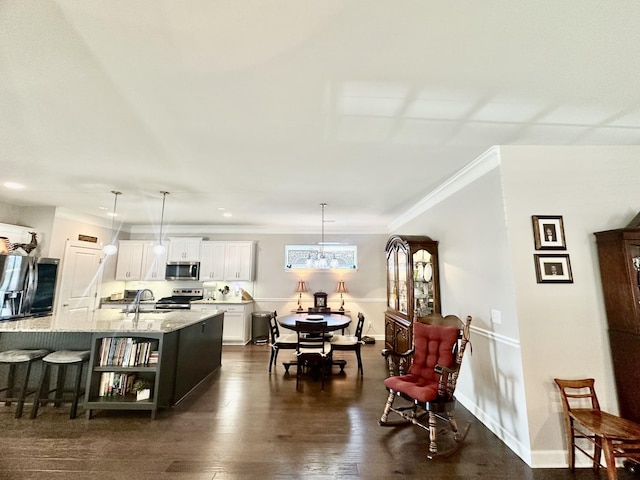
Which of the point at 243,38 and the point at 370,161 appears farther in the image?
the point at 370,161

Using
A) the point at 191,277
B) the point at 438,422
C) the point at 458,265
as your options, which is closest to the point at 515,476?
the point at 438,422

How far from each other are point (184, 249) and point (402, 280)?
5118 millimetres

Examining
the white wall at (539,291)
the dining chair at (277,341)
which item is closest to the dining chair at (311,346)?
the dining chair at (277,341)

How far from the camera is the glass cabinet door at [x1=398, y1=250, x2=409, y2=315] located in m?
4.29

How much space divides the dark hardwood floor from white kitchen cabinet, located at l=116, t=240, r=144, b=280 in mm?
3766

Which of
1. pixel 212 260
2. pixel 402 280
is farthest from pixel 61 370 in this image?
pixel 402 280

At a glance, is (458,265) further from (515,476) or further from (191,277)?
(191,277)

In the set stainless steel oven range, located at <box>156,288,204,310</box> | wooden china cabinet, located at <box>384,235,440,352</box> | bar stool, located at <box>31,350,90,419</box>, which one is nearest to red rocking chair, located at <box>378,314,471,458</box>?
wooden china cabinet, located at <box>384,235,440,352</box>

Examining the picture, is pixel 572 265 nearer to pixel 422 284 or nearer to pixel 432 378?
pixel 432 378

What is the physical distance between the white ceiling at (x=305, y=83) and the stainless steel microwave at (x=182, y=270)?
345 cm

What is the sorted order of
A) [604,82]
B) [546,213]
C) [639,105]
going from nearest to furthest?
[604,82], [639,105], [546,213]

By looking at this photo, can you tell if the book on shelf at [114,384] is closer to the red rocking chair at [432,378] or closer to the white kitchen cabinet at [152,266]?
the red rocking chair at [432,378]

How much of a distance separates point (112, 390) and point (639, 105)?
5.47m

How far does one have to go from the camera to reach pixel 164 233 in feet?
22.9
